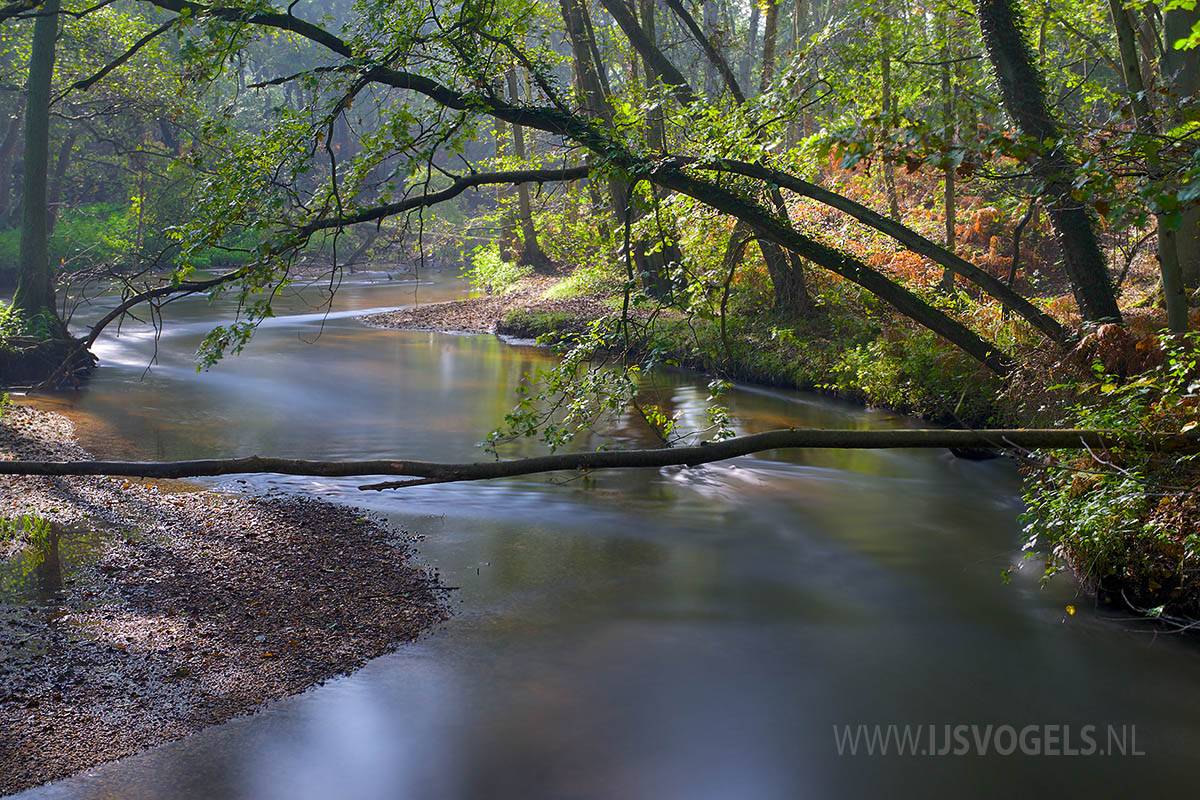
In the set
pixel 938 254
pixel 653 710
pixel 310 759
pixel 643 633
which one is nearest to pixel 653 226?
pixel 938 254

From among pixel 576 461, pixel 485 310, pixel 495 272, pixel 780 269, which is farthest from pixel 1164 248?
pixel 495 272

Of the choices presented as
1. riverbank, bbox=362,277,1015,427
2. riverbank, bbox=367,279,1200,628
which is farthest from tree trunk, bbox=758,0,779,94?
riverbank, bbox=367,279,1200,628

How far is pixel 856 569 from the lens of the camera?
8.74 metres

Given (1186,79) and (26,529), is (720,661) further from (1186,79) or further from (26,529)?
(1186,79)

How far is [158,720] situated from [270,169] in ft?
15.0

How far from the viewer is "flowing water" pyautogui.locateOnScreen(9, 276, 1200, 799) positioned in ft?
18.0

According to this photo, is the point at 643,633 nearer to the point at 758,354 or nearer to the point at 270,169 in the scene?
the point at 270,169

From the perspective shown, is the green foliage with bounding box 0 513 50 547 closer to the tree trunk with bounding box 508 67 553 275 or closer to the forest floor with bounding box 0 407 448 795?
the forest floor with bounding box 0 407 448 795

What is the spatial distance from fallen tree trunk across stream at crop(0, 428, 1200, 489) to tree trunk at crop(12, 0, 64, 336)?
13.6m

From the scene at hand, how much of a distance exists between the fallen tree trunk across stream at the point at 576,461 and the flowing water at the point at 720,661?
5.33 ft

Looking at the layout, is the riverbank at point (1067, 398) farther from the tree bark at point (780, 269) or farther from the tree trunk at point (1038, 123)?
the tree trunk at point (1038, 123)

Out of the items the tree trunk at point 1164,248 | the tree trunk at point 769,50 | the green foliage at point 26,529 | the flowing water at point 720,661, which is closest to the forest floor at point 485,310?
the tree trunk at point 769,50

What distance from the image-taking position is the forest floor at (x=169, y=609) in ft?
18.4

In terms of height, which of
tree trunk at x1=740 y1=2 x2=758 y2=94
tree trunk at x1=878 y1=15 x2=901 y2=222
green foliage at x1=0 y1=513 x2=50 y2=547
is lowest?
green foliage at x1=0 y1=513 x2=50 y2=547
